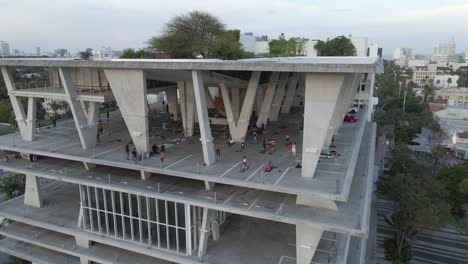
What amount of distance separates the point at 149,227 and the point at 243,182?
1023 cm

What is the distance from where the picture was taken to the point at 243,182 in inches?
984

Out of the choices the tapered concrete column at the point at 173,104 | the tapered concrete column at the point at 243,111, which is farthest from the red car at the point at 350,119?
the tapered concrete column at the point at 173,104

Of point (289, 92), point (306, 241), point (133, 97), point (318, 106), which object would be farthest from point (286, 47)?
point (306, 241)

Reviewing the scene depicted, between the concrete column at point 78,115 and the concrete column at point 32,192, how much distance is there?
25.2 feet

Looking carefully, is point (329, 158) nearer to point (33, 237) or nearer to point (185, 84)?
point (185, 84)

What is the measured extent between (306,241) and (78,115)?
77.2 feet

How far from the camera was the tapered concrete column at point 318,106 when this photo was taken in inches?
909

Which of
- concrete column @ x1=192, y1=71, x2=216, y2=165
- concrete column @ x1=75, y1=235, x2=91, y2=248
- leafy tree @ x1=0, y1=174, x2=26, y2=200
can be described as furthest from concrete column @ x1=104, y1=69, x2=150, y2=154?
leafy tree @ x1=0, y1=174, x2=26, y2=200

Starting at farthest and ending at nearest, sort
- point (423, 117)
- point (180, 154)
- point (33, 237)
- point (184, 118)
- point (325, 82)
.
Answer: point (423, 117), point (184, 118), point (33, 237), point (180, 154), point (325, 82)

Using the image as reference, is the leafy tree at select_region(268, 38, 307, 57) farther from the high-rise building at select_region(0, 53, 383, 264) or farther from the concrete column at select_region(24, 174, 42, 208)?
the concrete column at select_region(24, 174, 42, 208)

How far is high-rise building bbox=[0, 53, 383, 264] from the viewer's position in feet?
80.3

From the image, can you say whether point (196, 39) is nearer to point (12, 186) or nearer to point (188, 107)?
point (188, 107)

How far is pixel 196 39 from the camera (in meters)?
44.6

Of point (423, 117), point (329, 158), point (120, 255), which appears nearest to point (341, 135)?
point (329, 158)
